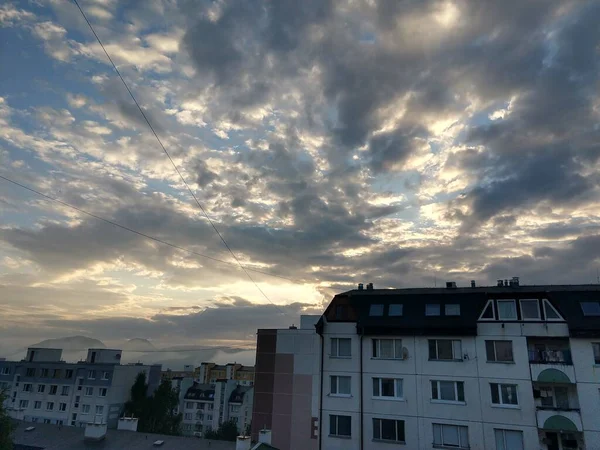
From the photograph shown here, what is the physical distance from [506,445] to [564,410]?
4948 mm

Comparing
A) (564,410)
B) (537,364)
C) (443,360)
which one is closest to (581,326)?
(537,364)

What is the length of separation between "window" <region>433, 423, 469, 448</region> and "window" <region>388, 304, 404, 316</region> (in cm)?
921

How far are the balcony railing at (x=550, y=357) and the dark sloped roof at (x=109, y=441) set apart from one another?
24.7 m

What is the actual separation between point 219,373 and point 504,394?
12496cm

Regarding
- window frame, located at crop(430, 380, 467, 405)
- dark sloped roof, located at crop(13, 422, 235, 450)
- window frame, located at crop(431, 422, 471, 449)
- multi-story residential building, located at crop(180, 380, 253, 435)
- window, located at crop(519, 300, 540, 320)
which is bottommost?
multi-story residential building, located at crop(180, 380, 253, 435)

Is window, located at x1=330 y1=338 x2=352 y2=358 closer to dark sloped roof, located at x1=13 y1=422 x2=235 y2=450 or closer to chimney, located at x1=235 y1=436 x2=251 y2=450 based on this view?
chimney, located at x1=235 y1=436 x2=251 y2=450

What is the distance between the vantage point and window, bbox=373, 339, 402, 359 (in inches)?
1344

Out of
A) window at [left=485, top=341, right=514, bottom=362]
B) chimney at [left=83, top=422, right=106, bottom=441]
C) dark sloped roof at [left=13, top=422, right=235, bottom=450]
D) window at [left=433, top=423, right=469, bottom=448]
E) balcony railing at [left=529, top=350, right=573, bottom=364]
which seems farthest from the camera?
chimney at [left=83, top=422, right=106, bottom=441]

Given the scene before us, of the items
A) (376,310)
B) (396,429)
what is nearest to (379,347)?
(376,310)

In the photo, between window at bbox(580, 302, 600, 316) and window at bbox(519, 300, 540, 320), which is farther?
window at bbox(519, 300, 540, 320)

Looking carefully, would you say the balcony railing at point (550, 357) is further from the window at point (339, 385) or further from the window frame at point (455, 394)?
the window at point (339, 385)

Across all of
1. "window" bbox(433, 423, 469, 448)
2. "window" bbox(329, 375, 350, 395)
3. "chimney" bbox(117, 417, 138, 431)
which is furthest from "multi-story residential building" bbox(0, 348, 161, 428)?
"window" bbox(433, 423, 469, 448)

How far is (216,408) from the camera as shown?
3610 inches

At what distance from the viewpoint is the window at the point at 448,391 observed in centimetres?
3122
